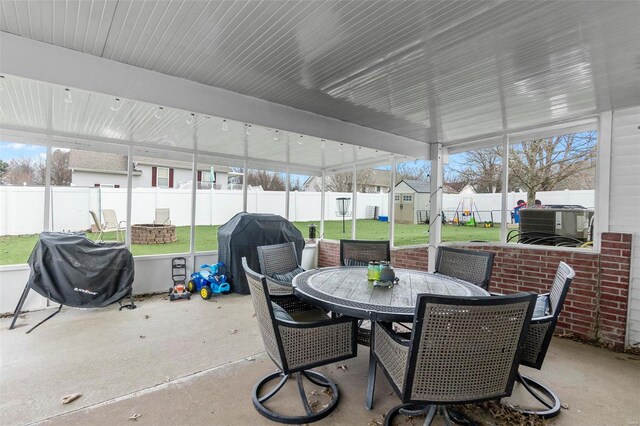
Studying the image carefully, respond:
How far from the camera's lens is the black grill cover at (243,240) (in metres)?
5.36

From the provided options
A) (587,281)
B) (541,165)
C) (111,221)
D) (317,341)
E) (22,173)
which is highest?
(541,165)

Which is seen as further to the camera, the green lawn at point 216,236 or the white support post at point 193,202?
the white support post at point 193,202

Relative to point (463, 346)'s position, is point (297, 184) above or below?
above

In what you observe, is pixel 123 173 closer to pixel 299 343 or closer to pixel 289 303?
pixel 289 303

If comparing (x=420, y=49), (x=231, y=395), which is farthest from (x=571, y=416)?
(x=420, y=49)

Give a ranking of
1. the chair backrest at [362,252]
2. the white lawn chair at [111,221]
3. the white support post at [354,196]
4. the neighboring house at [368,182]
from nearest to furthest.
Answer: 1. the chair backrest at [362,252]
2. the white lawn chair at [111,221]
3. the white support post at [354,196]
4. the neighboring house at [368,182]

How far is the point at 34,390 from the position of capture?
7.92 ft

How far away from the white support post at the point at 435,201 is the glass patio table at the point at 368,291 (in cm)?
217

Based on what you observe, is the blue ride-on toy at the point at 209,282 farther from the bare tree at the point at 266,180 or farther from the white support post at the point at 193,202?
the bare tree at the point at 266,180

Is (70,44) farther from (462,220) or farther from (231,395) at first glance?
(462,220)

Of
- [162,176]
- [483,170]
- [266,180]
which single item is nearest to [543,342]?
[483,170]

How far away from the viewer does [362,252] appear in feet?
13.6

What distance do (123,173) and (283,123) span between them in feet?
12.8

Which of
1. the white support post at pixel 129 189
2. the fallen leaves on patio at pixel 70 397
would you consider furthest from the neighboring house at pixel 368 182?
the fallen leaves on patio at pixel 70 397
